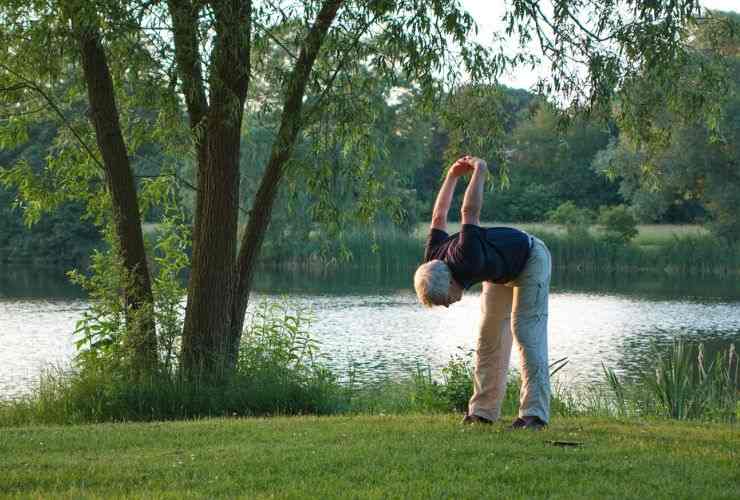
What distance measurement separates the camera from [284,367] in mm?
10555

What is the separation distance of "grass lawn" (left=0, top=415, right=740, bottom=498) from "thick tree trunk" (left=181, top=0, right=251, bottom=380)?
2908mm

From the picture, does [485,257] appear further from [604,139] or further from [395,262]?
[604,139]

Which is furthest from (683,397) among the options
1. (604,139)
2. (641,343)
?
(604,139)

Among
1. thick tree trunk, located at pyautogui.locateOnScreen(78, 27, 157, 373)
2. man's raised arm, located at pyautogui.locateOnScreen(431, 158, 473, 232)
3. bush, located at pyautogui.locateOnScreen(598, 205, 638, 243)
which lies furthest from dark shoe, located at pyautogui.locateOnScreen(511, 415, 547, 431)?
Result: bush, located at pyautogui.locateOnScreen(598, 205, 638, 243)

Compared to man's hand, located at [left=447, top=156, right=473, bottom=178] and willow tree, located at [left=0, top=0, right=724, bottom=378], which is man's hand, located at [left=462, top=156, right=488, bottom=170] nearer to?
man's hand, located at [left=447, top=156, right=473, bottom=178]

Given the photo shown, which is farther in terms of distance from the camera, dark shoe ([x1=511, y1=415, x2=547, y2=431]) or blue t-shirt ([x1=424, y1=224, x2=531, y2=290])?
dark shoe ([x1=511, y1=415, x2=547, y2=431])

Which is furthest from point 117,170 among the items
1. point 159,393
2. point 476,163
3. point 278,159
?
point 476,163

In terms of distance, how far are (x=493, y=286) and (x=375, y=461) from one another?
159 centimetres

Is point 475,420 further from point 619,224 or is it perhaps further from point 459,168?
point 619,224

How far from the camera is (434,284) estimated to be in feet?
19.1

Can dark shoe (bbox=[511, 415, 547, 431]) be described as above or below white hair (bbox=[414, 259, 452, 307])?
below

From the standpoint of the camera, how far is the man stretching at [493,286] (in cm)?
593

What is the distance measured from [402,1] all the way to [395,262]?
29.2 meters

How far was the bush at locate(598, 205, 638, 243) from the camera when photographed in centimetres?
3975
